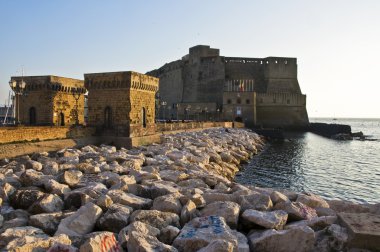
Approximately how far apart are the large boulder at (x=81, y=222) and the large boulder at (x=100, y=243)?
585 mm

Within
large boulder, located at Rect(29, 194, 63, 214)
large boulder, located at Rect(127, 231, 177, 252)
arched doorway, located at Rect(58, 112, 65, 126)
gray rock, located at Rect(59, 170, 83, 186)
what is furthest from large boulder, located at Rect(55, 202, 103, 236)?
arched doorway, located at Rect(58, 112, 65, 126)

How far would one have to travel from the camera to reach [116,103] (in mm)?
13656

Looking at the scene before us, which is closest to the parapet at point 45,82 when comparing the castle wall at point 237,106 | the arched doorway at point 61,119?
the arched doorway at point 61,119

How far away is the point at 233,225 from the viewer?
4535 millimetres

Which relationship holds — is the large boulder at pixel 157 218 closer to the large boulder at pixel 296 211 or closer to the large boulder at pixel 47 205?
the large boulder at pixel 47 205

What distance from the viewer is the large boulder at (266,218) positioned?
4.29m

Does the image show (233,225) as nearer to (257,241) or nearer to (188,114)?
(257,241)

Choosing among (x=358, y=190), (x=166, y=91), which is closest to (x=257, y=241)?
(x=358, y=190)

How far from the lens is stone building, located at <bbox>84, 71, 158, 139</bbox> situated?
13477mm

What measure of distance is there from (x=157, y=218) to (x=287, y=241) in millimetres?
1656

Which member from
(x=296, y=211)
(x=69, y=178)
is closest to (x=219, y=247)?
(x=296, y=211)

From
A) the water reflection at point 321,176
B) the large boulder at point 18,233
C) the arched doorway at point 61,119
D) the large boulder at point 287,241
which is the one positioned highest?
the arched doorway at point 61,119

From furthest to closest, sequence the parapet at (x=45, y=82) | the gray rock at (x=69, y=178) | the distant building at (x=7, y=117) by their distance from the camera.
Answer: the distant building at (x=7, y=117) < the parapet at (x=45, y=82) < the gray rock at (x=69, y=178)

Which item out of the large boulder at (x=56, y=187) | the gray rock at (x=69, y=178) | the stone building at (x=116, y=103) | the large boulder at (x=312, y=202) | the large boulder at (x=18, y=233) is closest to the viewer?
the large boulder at (x=18, y=233)
